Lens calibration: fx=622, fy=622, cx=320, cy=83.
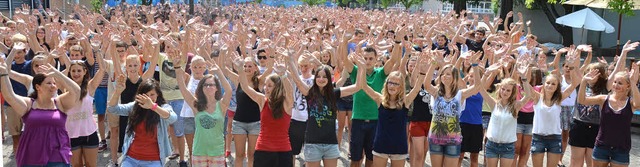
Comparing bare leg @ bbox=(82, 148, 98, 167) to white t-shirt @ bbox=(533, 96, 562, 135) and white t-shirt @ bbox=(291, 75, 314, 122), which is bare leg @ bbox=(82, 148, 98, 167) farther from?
white t-shirt @ bbox=(533, 96, 562, 135)

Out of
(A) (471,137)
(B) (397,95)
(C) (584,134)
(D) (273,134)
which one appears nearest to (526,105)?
(C) (584,134)

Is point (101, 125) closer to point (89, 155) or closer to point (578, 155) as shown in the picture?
point (89, 155)

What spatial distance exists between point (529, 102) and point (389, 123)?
1795 mm

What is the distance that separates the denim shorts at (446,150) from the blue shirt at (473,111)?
46 cm

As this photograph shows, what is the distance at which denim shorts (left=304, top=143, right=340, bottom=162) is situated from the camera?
5.38m

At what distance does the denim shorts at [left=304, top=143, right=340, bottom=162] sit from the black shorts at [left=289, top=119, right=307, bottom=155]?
458 millimetres

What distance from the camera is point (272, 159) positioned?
508 centimetres

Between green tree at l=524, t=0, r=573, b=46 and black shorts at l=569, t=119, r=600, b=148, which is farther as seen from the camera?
green tree at l=524, t=0, r=573, b=46

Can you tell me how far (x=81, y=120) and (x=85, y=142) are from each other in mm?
279

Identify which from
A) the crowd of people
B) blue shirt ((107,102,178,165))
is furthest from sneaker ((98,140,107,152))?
blue shirt ((107,102,178,165))

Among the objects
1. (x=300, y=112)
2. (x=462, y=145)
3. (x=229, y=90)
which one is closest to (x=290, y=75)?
(x=300, y=112)

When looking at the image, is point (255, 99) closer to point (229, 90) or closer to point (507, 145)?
point (229, 90)

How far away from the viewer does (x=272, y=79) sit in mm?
5141

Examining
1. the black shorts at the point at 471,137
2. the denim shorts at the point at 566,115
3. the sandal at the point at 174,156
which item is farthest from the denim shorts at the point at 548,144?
the sandal at the point at 174,156
